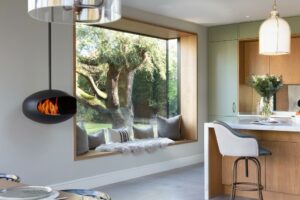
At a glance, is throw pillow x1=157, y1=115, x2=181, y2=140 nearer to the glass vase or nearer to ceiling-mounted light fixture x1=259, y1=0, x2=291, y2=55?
the glass vase

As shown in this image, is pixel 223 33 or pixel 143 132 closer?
pixel 143 132

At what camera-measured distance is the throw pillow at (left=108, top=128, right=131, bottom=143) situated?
6309mm

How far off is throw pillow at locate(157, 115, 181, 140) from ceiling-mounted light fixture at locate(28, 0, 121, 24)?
201 inches

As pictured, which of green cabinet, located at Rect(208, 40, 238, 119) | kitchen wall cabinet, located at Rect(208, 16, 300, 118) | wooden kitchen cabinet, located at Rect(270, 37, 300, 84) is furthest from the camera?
green cabinet, located at Rect(208, 40, 238, 119)

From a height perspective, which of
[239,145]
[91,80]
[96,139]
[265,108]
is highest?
[91,80]

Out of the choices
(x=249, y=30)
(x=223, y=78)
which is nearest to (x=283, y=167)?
(x=223, y=78)

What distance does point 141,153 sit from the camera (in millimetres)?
6285

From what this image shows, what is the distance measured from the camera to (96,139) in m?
6.05

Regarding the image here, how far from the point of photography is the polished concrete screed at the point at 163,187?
4.93 meters

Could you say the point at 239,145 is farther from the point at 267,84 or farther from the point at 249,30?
the point at 249,30

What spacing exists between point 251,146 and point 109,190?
2.14 m

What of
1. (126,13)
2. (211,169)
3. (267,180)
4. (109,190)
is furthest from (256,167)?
(126,13)

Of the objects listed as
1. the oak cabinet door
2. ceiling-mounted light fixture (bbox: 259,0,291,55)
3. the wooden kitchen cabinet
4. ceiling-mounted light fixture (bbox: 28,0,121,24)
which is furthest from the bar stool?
the wooden kitchen cabinet

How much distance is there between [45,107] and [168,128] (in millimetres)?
3335
